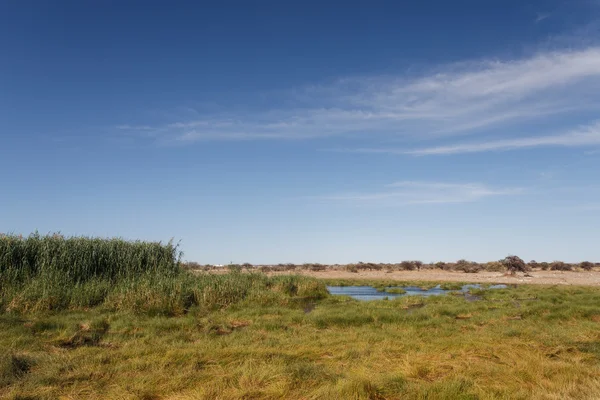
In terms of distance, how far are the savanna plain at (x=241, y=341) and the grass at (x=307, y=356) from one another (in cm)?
4

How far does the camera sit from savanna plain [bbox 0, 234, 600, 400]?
289 inches

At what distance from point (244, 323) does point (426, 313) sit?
7214mm

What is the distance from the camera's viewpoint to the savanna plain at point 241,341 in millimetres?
7336

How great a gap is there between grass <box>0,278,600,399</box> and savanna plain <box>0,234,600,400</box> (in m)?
0.04

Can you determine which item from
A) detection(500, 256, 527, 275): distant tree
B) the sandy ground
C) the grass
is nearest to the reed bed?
the grass

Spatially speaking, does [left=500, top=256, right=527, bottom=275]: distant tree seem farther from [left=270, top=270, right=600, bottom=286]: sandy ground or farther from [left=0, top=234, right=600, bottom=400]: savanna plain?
[left=0, top=234, right=600, bottom=400]: savanna plain

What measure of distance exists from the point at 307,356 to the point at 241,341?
2.63 m

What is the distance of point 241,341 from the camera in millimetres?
11922

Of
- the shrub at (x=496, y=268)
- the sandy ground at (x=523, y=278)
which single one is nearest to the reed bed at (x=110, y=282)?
the sandy ground at (x=523, y=278)

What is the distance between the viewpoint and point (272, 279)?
2706cm

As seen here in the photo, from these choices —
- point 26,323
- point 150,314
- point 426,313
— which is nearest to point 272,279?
point 150,314

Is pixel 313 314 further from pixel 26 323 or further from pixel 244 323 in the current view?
pixel 26 323

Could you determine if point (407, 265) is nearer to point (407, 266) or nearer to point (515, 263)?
point (407, 266)

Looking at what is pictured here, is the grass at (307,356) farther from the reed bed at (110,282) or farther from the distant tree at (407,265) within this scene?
the distant tree at (407,265)
